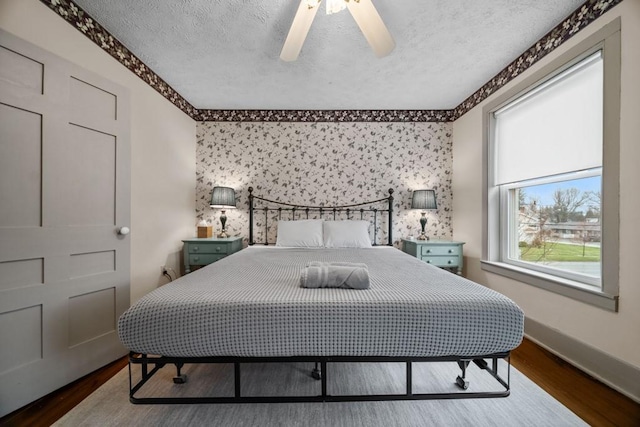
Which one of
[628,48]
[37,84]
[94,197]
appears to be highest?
[628,48]

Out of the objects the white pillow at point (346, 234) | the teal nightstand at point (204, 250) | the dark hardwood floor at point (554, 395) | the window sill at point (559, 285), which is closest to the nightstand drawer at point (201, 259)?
the teal nightstand at point (204, 250)

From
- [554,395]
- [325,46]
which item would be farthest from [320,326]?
[325,46]

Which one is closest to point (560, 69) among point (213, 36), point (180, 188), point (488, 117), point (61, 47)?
point (488, 117)

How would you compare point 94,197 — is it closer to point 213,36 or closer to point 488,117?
point 213,36

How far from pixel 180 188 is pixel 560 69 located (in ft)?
12.7

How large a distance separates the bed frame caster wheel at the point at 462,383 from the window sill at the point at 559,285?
106cm

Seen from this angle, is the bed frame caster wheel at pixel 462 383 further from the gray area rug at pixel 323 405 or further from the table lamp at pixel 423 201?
the table lamp at pixel 423 201

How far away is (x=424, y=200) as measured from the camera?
10.8ft

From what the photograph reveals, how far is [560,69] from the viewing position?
2002 mm

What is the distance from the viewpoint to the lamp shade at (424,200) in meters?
3.28

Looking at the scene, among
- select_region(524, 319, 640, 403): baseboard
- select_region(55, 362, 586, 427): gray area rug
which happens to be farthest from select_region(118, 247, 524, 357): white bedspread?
select_region(524, 319, 640, 403): baseboard

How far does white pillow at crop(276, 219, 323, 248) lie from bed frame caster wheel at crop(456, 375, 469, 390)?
185cm

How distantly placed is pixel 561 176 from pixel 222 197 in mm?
3434

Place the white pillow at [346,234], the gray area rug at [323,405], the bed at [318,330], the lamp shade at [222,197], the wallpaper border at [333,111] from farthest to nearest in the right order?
the lamp shade at [222,197] < the white pillow at [346,234] < the wallpaper border at [333,111] < the gray area rug at [323,405] < the bed at [318,330]
